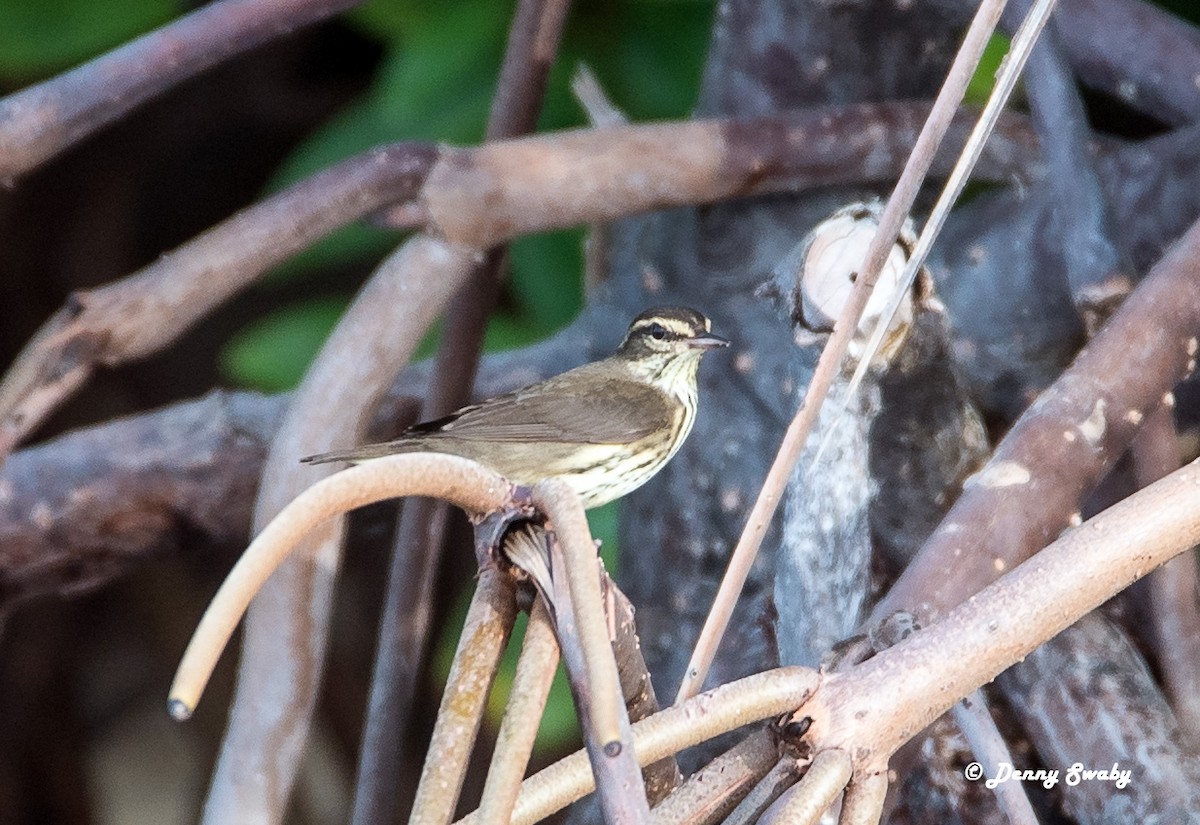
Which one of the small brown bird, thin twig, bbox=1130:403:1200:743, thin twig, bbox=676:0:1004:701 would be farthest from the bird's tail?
thin twig, bbox=1130:403:1200:743

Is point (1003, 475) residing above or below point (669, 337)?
below

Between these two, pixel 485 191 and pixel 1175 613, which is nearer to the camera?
pixel 1175 613

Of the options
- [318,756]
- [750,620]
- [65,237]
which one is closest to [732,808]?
[750,620]

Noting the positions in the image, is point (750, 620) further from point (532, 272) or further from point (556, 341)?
point (532, 272)

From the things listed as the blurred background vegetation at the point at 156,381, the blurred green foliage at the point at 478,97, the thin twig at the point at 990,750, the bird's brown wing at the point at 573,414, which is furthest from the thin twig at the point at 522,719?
the blurred background vegetation at the point at 156,381

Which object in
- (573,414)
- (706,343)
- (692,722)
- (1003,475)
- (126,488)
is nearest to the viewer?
(692,722)

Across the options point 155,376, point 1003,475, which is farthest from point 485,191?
point 155,376

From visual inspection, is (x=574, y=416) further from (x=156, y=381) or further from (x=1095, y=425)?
(x=156, y=381)
